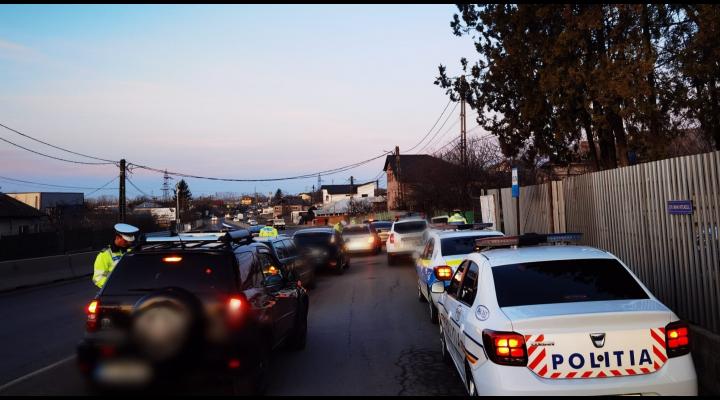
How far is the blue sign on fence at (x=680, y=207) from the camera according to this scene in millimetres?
6746

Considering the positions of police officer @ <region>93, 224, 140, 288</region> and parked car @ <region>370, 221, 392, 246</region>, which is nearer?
police officer @ <region>93, 224, 140, 288</region>

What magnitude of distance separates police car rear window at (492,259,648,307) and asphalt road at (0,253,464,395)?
5.28 feet

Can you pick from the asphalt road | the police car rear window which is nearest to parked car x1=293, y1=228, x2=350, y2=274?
the asphalt road

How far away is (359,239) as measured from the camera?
1004 inches

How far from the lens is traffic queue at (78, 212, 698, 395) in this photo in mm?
3826

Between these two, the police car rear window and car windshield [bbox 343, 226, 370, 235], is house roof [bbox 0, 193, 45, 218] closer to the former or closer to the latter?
car windshield [bbox 343, 226, 370, 235]

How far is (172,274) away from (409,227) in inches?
614

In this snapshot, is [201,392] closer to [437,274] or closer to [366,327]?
[366,327]

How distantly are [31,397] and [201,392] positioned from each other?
7.29 feet

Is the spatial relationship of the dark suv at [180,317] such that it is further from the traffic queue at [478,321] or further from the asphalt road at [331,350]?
the asphalt road at [331,350]

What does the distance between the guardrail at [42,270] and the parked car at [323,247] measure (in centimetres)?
850

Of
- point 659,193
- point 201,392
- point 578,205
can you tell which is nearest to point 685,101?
point 578,205

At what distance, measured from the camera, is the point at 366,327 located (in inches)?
360

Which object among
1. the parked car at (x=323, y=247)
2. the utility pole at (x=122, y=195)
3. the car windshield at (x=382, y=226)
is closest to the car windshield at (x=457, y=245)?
the parked car at (x=323, y=247)
